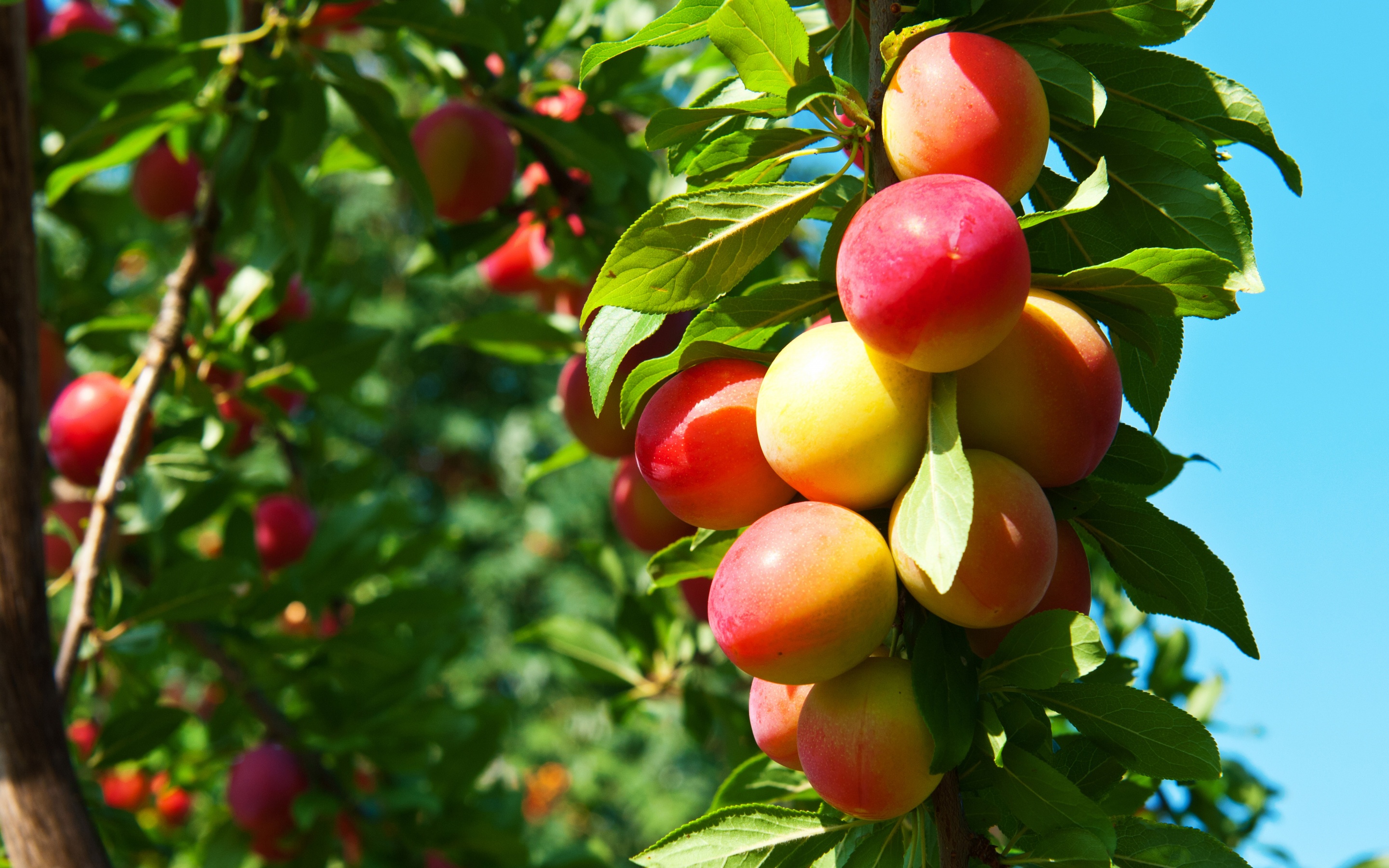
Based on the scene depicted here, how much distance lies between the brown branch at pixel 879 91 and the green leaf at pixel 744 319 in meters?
0.05

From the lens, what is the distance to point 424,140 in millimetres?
919

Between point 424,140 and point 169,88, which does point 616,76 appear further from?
point 169,88

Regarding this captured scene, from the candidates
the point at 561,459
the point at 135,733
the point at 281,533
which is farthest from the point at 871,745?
the point at 281,533

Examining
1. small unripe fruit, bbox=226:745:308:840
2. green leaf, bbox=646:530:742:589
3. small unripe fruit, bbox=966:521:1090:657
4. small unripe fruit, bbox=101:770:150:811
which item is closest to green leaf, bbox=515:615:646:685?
small unripe fruit, bbox=226:745:308:840

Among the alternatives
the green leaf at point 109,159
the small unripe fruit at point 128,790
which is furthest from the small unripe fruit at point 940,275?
the small unripe fruit at point 128,790

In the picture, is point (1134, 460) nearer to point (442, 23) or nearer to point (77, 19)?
point (442, 23)

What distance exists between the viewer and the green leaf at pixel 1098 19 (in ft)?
1.38

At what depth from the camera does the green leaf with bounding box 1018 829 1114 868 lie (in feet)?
1.20

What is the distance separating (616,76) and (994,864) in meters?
0.73

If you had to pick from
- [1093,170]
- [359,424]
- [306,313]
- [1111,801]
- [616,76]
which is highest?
[1093,170]

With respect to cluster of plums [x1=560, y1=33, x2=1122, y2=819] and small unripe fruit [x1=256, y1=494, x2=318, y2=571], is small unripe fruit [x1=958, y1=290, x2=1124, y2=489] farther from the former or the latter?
small unripe fruit [x1=256, y1=494, x2=318, y2=571]

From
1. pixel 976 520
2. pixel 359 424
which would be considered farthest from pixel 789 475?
pixel 359 424

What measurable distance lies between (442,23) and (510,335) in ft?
0.82

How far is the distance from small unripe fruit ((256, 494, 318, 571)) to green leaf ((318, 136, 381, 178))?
0.43m
